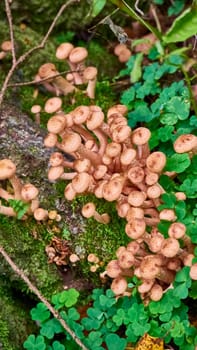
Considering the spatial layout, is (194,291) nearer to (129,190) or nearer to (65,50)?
(129,190)

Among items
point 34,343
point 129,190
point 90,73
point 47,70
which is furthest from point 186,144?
point 34,343

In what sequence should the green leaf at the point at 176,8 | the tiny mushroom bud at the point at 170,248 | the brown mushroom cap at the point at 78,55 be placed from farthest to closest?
the green leaf at the point at 176,8 < the brown mushroom cap at the point at 78,55 < the tiny mushroom bud at the point at 170,248

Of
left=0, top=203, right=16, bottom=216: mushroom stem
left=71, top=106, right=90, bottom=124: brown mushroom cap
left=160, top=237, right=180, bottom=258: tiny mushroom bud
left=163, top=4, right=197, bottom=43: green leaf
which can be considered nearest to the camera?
left=163, top=4, right=197, bottom=43: green leaf

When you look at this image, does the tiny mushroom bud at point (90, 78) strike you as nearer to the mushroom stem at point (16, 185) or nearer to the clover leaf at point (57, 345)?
the mushroom stem at point (16, 185)

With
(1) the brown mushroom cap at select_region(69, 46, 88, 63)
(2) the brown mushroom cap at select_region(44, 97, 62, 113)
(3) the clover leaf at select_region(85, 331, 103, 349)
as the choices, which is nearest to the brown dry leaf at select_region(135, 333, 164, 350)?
(3) the clover leaf at select_region(85, 331, 103, 349)

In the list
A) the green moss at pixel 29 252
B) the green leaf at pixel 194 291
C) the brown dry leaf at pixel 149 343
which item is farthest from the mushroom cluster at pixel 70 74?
the brown dry leaf at pixel 149 343

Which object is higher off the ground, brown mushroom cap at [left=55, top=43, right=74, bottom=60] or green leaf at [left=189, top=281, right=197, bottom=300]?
brown mushroom cap at [left=55, top=43, right=74, bottom=60]

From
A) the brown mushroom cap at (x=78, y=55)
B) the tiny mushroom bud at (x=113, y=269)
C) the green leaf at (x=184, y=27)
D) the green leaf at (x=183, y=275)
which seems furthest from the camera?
the brown mushroom cap at (x=78, y=55)

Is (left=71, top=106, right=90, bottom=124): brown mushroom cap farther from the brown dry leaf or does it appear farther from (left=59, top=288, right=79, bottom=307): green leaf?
the brown dry leaf
